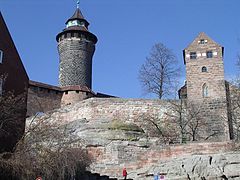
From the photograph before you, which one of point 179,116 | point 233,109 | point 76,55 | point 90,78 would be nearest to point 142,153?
point 179,116

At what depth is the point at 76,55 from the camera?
44750 mm

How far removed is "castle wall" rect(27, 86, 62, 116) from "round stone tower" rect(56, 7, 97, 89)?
238 cm

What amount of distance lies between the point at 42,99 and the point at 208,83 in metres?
16.2

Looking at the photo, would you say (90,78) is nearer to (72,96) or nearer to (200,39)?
(72,96)

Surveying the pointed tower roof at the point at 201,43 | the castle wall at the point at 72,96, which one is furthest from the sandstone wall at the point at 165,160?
the castle wall at the point at 72,96

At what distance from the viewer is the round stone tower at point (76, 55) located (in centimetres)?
4425

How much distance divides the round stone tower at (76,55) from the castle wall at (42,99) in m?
2.38

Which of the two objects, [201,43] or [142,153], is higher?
[201,43]

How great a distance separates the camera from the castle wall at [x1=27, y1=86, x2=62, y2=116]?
131ft

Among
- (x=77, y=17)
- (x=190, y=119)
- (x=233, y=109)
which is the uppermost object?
(x=77, y=17)

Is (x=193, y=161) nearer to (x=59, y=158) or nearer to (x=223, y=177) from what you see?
(x=223, y=177)

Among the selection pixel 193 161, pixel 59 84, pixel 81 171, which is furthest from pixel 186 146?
pixel 59 84

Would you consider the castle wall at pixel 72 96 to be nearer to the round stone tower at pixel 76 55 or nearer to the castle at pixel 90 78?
the castle at pixel 90 78

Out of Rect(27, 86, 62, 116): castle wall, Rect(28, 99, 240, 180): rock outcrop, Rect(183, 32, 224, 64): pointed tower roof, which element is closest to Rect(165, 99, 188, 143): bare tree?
Rect(28, 99, 240, 180): rock outcrop
